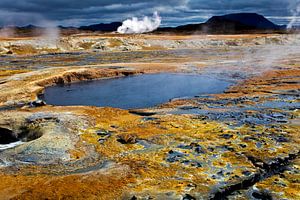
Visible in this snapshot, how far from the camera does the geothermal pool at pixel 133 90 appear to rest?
1316 inches

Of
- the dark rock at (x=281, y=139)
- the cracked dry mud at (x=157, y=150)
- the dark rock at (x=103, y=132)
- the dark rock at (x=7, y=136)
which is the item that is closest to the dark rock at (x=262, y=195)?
the cracked dry mud at (x=157, y=150)

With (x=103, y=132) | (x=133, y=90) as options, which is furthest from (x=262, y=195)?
(x=133, y=90)

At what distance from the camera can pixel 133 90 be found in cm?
3938

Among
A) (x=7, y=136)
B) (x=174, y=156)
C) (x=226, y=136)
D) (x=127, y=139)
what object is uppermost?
(x=127, y=139)

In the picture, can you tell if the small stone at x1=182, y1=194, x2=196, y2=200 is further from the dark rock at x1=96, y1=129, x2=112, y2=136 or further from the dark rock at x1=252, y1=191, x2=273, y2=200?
the dark rock at x1=96, y1=129, x2=112, y2=136

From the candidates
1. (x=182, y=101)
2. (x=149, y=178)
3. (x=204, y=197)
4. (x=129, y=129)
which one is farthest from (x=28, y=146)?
(x=182, y=101)

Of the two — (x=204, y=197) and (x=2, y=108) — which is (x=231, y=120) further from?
(x=2, y=108)

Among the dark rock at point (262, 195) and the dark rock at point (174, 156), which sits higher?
the dark rock at point (174, 156)

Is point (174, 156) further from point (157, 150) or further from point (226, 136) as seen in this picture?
point (226, 136)

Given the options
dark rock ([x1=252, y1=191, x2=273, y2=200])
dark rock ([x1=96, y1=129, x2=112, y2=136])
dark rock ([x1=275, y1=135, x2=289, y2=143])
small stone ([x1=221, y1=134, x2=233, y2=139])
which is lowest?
dark rock ([x1=252, y1=191, x2=273, y2=200])

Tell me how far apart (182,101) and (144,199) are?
18.0m

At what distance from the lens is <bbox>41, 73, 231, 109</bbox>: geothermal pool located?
3344 cm

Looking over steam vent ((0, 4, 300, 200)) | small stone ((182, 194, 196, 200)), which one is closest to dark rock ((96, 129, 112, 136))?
steam vent ((0, 4, 300, 200))

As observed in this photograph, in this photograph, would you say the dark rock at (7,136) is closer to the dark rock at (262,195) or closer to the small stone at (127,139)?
the small stone at (127,139)
